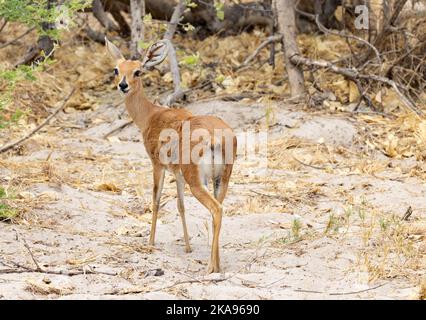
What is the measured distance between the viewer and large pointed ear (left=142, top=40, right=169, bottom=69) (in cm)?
689

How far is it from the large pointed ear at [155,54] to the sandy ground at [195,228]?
4.20 feet

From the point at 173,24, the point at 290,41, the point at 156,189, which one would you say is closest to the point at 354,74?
the point at 290,41

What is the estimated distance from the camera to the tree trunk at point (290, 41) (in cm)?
999

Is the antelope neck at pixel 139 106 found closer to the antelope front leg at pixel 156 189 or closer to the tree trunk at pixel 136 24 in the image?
the antelope front leg at pixel 156 189

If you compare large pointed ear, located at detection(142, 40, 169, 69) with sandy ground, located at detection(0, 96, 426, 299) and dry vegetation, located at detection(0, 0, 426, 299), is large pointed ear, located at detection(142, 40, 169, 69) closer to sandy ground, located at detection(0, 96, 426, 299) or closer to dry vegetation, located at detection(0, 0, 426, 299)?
dry vegetation, located at detection(0, 0, 426, 299)

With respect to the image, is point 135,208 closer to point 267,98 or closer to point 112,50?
point 112,50

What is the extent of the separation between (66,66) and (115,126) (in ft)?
6.62

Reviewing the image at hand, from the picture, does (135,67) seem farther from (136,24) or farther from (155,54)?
(136,24)

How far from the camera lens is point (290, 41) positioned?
1005cm

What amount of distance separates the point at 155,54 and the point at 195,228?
143cm

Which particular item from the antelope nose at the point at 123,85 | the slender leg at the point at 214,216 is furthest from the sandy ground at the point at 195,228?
the antelope nose at the point at 123,85
